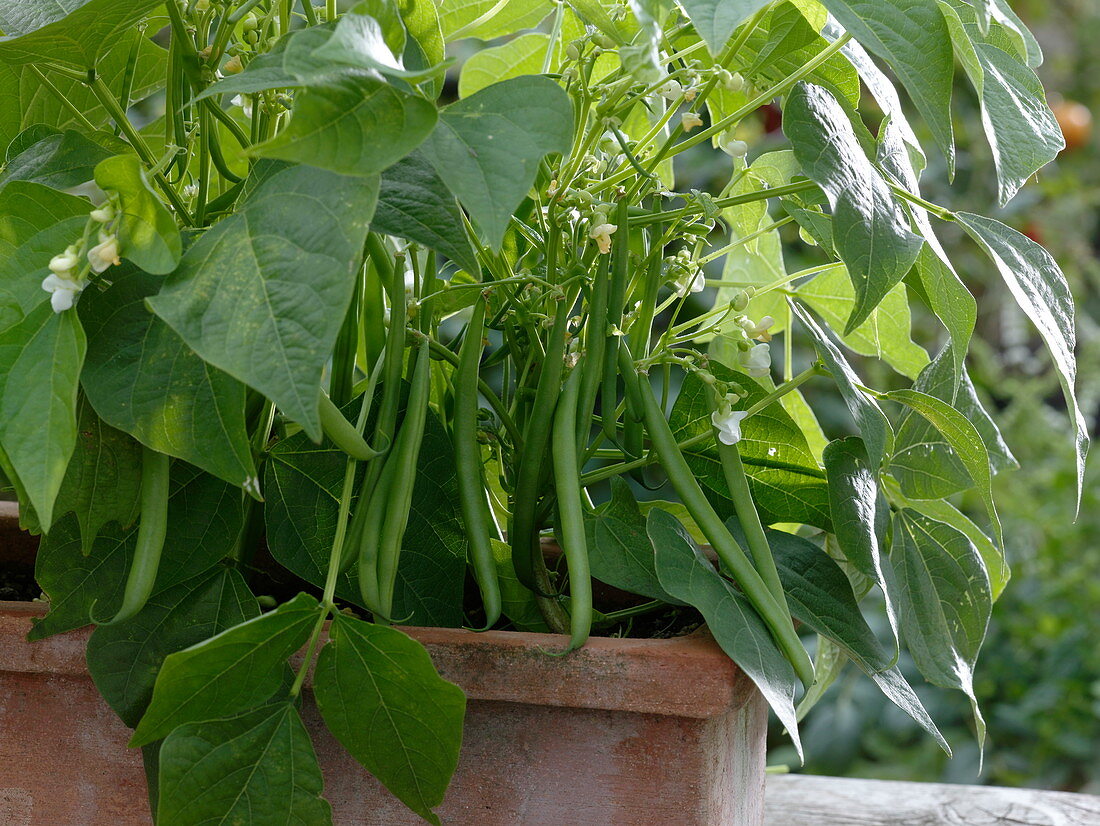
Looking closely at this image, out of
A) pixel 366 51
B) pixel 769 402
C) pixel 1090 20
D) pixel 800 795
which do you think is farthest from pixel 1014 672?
pixel 1090 20

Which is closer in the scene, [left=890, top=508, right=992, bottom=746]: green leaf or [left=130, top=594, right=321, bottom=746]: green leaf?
[left=130, top=594, right=321, bottom=746]: green leaf

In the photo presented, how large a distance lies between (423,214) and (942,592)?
0.29m

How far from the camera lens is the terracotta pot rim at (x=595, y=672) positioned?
0.35 m

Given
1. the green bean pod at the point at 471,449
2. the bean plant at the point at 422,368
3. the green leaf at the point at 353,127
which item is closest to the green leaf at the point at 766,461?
the bean plant at the point at 422,368

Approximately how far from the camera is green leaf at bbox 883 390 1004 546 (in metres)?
0.40

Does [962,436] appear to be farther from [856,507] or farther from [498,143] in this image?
[498,143]

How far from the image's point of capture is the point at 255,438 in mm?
403

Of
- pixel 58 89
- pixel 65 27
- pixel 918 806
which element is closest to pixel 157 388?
pixel 65 27

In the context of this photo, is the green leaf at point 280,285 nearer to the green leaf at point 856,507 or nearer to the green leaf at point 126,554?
the green leaf at point 126,554

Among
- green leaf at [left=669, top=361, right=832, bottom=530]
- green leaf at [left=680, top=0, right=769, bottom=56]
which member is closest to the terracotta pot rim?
green leaf at [left=669, top=361, right=832, bottom=530]

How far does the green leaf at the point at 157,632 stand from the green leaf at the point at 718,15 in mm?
258

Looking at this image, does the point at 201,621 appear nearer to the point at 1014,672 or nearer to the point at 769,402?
the point at 769,402

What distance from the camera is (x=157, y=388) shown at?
315 mm

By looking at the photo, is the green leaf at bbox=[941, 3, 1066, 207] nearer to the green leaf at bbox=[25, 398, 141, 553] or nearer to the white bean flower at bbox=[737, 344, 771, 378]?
the white bean flower at bbox=[737, 344, 771, 378]
